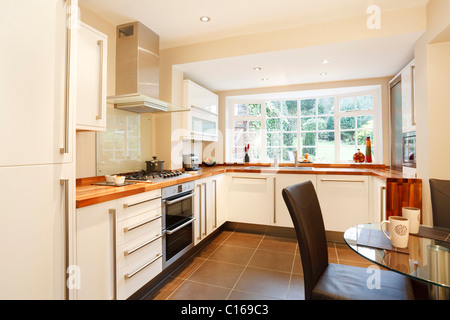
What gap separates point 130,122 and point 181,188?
972 mm

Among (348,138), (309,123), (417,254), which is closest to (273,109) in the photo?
(309,123)

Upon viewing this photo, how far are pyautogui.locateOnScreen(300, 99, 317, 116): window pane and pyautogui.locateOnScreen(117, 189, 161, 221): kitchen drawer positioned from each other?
2.96m

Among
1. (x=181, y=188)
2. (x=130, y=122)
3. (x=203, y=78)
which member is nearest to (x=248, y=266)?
(x=181, y=188)

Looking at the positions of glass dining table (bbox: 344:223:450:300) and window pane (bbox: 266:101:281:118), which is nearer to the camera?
glass dining table (bbox: 344:223:450:300)

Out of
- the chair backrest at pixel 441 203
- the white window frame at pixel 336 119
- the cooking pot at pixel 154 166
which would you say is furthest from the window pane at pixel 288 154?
the chair backrest at pixel 441 203

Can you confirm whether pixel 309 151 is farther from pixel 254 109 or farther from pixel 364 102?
pixel 254 109

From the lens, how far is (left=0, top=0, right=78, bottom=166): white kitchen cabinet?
38.5 inches

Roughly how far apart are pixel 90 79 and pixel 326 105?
3.41m

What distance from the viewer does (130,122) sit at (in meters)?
2.59

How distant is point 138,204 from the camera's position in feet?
5.72

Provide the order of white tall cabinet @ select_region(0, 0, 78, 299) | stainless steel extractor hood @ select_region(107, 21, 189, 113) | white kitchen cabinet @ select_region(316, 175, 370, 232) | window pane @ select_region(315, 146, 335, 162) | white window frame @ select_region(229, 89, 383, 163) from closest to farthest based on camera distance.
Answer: white tall cabinet @ select_region(0, 0, 78, 299), stainless steel extractor hood @ select_region(107, 21, 189, 113), white kitchen cabinet @ select_region(316, 175, 370, 232), white window frame @ select_region(229, 89, 383, 163), window pane @ select_region(315, 146, 335, 162)

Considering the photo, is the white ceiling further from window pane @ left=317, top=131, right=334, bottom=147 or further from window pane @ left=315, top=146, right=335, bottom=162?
window pane @ left=315, top=146, right=335, bottom=162

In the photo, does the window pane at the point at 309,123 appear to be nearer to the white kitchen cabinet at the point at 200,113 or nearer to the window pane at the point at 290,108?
the window pane at the point at 290,108

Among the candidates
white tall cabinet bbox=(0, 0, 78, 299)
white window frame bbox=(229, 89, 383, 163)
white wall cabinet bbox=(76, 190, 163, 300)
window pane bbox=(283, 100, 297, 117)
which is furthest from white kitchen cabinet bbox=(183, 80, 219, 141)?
white tall cabinet bbox=(0, 0, 78, 299)
